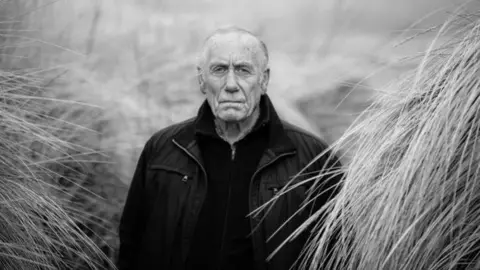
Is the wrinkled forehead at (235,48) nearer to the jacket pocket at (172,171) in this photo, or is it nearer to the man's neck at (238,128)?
the man's neck at (238,128)

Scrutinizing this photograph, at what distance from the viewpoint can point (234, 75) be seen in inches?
82.6

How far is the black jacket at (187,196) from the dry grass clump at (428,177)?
0.52 m

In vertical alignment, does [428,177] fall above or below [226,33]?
below

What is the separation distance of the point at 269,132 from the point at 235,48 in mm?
291

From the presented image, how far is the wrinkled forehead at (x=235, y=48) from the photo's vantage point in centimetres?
209

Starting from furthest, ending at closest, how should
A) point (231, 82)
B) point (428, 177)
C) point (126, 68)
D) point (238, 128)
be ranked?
point (126, 68)
point (238, 128)
point (231, 82)
point (428, 177)

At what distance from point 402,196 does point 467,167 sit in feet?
0.47

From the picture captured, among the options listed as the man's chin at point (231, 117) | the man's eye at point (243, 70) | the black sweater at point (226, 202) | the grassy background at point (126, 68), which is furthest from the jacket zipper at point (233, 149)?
the grassy background at point (126, 68)

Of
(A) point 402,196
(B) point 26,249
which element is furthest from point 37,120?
(A) point 402,196

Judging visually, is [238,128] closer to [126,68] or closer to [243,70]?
[243,70]

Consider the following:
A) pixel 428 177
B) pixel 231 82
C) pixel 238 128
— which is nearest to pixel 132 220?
pixel 238 128

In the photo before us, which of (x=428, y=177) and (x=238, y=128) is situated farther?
(x=238, y=128)

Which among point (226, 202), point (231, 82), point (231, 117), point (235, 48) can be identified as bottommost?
point (226, 202)

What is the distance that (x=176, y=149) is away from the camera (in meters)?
2.22
